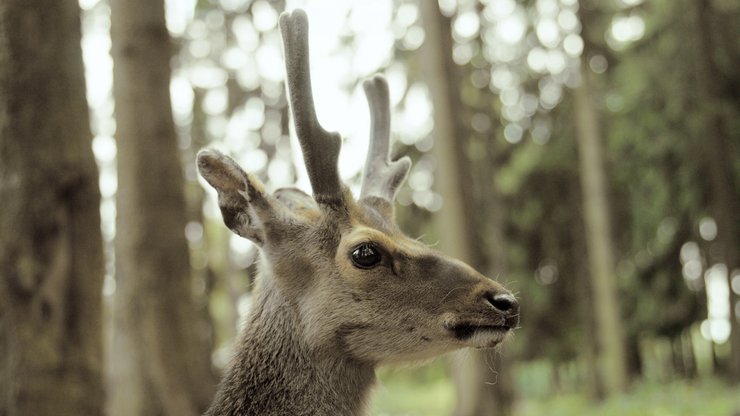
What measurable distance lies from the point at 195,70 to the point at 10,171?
648 inches

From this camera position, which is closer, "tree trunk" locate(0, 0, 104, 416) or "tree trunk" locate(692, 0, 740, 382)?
"tree trunk" locate(0, 0, 104, 416)

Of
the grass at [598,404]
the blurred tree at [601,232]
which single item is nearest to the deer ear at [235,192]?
the grass at [598,404]

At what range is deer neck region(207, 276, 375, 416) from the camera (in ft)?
12.8

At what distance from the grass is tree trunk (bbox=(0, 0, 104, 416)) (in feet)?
11.9

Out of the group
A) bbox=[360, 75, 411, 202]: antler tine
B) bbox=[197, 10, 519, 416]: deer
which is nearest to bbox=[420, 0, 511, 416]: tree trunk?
bbox=[360, 75, 411, 202]: antler tine

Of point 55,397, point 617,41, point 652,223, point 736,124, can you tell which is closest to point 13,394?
point 55,397

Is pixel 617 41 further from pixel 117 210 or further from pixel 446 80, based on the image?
pixel 117 210

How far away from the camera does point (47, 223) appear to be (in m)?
4.95

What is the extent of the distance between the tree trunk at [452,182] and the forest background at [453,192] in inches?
1.1

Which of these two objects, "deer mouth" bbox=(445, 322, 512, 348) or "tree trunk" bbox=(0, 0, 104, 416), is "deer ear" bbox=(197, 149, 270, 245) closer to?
"deer mouth" bbox=(445, 322, 512, 348)

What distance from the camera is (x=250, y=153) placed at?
19734 mm

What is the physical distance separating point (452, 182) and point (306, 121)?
643cm

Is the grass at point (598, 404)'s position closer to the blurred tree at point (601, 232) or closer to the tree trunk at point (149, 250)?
the blurred tree at point (601, 232)

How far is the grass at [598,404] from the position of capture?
12.9 meters
